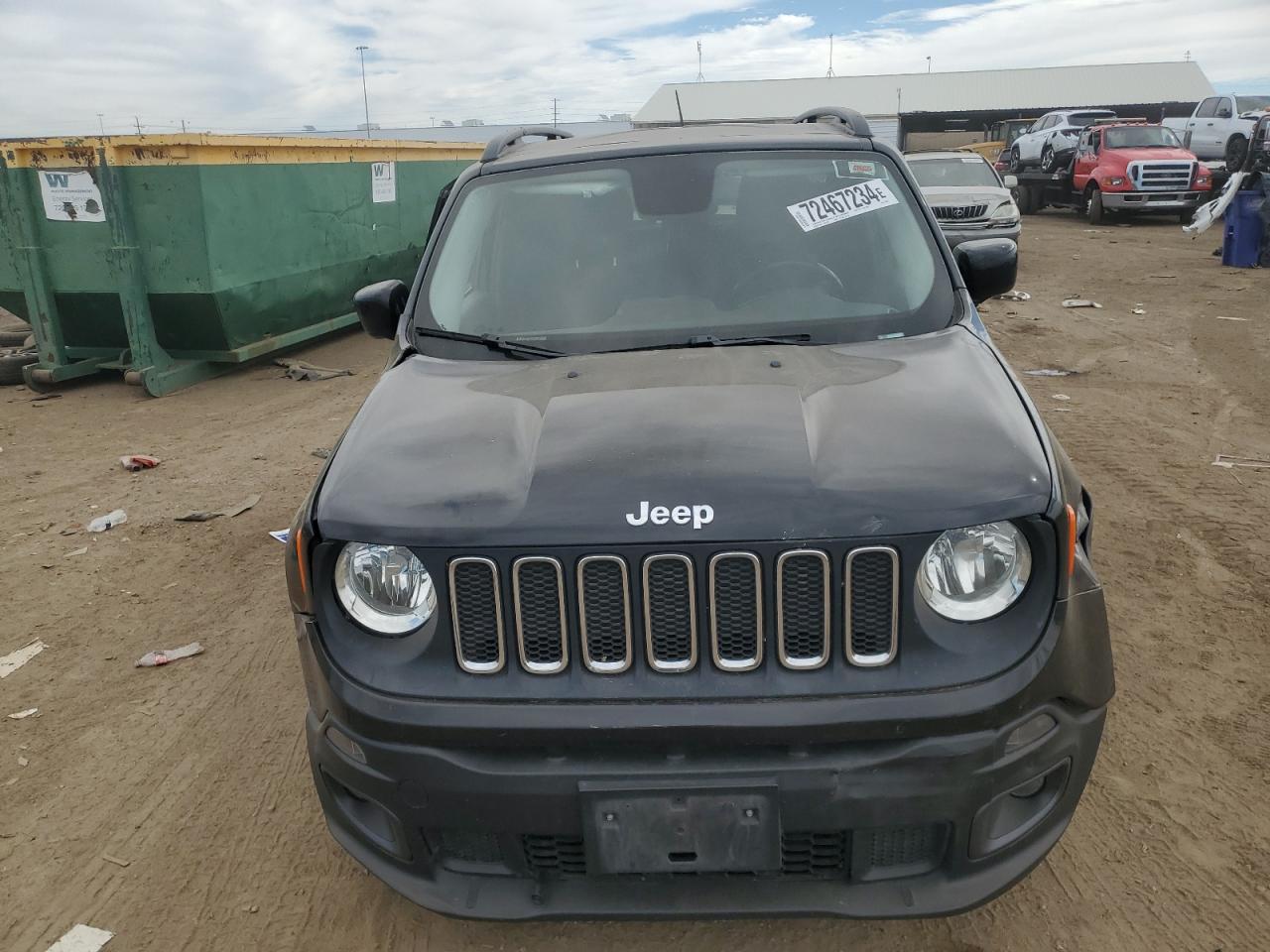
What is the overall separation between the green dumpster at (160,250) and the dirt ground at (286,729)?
5.73 ft

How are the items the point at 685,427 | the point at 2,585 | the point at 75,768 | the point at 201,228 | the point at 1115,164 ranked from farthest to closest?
the point at 1115,164 → the point at 201,228 → the point at 2,585 → the point at 75,768 → the point at 685,427

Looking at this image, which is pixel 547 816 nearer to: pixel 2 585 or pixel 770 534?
pixel 770 534

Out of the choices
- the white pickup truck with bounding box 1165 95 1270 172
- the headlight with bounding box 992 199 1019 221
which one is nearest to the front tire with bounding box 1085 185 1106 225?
the white pickup truck with bounding box 1165 95 1270 172

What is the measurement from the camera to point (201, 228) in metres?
8.62

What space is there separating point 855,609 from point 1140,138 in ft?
74.6

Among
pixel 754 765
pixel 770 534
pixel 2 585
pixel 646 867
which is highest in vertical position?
pixel 770 534

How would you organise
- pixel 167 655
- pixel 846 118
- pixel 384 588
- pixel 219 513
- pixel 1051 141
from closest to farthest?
pixel 384 588
pixel 846 118
pixel 167 655
pixel 219 513
pixel 1051 141

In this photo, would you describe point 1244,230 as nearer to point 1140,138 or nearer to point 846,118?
point 1140,138

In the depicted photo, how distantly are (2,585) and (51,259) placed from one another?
504cm

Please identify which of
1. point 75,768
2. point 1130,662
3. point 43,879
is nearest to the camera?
point 43,879

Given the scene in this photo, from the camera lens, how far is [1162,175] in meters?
20.4

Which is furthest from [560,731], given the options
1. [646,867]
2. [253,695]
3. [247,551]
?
[247,551]

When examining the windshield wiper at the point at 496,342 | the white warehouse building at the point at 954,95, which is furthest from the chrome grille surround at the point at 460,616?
the white warehouse building at the point at 954,95

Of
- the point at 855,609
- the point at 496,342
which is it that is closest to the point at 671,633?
the point at 855,609
